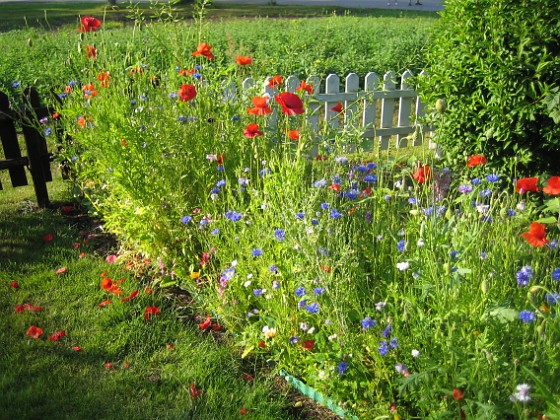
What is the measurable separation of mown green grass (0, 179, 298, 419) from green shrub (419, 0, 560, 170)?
5.75ft

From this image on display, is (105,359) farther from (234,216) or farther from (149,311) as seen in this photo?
(234,216)

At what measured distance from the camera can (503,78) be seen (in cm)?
365

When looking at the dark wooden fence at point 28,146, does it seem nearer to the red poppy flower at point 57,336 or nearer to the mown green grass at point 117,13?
the red poppy flower at point 57,336

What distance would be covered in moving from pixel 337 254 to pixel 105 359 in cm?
119

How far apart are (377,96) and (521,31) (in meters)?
2.45

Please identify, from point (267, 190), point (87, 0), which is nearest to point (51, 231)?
point (267, 190)

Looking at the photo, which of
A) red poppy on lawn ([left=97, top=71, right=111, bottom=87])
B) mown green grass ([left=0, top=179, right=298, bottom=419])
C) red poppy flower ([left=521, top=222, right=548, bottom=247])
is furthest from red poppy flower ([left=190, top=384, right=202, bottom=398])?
red poppy on lawn ([left=97, top=71, right=111, bottom=87])

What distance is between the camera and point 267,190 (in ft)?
9.29

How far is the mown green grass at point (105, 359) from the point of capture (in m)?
2.44

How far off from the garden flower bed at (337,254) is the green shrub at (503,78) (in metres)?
0.22

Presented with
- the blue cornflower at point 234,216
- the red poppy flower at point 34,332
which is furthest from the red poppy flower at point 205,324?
the red poppy flower at point 34,332

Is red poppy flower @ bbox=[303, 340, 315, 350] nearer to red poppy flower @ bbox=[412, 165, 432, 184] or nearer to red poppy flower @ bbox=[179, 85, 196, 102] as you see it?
red poppy flower @ bbox=[412, 165, 432, 184]

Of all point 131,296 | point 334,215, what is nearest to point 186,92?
point 131,296

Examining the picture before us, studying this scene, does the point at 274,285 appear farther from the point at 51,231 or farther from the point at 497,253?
the point at 51,231
